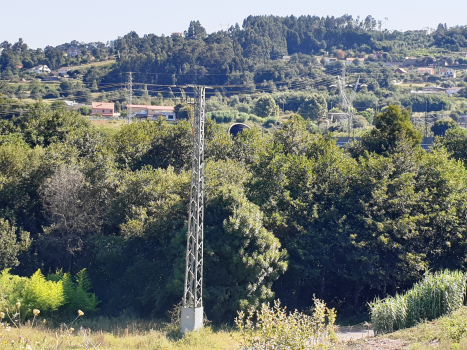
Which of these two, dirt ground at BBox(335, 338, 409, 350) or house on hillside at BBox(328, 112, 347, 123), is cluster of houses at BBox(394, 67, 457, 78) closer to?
house on hillside at BBox(328, 112, 347, 123)

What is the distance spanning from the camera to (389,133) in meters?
24.4

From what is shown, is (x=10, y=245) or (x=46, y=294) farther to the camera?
(x=10, y=245)

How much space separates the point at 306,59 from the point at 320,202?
103294mm

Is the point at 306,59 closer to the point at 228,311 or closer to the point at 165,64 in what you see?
the point at 165,64

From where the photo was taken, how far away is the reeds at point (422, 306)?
13852mm

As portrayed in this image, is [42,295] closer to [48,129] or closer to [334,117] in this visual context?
[48,129]

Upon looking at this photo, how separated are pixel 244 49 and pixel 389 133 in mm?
104796

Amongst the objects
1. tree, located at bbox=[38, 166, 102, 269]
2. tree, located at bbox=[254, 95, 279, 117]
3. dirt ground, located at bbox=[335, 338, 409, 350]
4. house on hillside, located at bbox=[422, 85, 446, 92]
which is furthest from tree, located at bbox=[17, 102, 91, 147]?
house on hillside, located at bbox=[422, 85, 446, 92]

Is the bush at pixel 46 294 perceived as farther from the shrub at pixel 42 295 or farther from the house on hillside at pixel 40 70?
the house on hillside at pixel 40 70

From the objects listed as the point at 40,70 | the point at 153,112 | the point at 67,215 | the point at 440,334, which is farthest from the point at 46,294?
the point at 40,70

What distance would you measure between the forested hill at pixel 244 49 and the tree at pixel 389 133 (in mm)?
73773

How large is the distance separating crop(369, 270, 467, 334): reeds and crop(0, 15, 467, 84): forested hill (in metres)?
84.9

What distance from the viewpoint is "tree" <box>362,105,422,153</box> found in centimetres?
2413

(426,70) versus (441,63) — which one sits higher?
(441,63)
